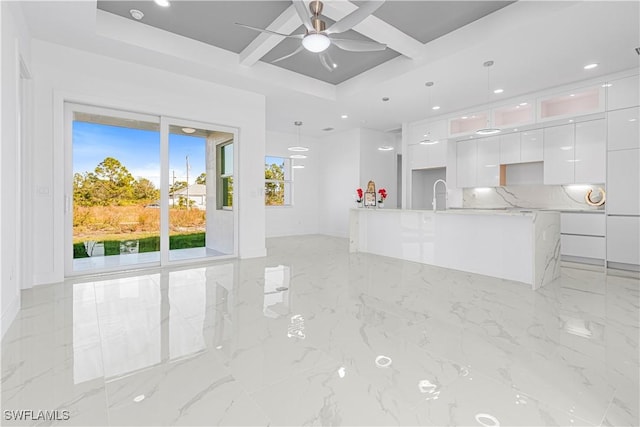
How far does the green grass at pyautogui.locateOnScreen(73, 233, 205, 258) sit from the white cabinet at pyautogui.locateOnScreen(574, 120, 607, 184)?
20.9ft

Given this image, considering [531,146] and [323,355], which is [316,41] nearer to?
[323,355]

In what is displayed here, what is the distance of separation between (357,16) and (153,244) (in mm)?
4118

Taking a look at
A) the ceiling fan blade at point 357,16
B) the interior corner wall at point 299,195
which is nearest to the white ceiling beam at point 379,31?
the ceiling fan blade at point 357,16

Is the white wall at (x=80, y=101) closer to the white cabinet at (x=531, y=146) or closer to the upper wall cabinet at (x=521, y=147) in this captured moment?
the upper wall cabinet at (x=521, y=147)

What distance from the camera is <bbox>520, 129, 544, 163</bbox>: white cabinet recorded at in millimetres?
5465

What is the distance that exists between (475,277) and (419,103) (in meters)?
3.50

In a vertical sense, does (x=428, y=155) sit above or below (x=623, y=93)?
below

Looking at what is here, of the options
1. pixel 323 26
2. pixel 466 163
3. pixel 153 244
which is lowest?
pixel 153 244

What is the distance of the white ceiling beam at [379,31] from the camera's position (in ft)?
10.8

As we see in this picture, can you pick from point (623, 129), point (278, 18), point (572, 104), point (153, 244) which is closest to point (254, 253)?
point (153, 244)

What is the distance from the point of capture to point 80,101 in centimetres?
397

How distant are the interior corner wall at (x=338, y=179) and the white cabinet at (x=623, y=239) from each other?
502cm

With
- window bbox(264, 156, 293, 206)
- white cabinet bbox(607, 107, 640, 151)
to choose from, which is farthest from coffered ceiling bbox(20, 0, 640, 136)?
window bbox(264, 156, 293, 206)

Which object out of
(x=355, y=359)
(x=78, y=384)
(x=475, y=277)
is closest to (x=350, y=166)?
(x=475, y=277)
